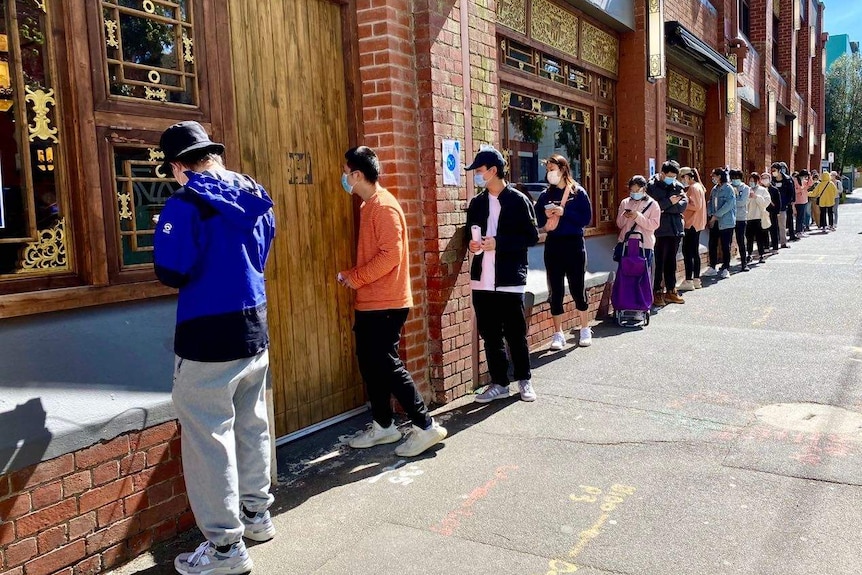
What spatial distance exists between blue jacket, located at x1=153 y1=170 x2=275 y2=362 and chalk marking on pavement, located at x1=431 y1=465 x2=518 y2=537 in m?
1.27

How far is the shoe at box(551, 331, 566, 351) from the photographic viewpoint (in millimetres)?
6943

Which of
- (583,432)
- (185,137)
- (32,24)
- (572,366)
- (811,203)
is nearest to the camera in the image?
(185,137)

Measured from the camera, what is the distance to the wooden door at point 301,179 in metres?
4.23

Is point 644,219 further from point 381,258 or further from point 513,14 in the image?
point 381,258

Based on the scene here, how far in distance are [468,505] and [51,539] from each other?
75.9 inches

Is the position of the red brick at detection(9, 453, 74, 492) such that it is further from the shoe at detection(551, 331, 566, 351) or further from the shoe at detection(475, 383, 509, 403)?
the shoe at detection(551, 331, 566, 351)

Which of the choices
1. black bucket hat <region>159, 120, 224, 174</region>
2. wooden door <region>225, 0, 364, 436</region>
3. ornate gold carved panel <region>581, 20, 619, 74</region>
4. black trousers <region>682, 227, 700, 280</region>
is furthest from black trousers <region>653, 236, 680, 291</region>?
black bucket hat <region>159, 120, 224, 174</region>

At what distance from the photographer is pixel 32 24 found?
3.07 m

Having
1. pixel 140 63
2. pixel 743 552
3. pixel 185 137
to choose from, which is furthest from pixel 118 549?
pixel 743 552

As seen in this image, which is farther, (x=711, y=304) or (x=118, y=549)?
(x=711, y=304)

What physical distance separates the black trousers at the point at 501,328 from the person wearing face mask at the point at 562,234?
1700 mm

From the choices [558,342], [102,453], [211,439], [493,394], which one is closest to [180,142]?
[211,439]

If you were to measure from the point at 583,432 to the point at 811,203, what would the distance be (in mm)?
20975

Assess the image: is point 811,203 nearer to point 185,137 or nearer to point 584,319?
point 584,319
